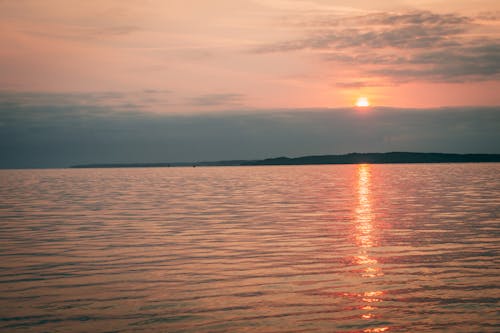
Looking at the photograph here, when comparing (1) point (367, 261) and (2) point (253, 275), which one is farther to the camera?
(1) point (367, 261)

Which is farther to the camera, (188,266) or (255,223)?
(255,223)

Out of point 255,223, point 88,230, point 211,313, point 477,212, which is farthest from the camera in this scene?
point 477,212

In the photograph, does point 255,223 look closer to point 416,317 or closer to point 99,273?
point 99,273

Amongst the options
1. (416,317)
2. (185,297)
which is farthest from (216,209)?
(416,317)

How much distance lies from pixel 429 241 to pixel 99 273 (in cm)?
1425

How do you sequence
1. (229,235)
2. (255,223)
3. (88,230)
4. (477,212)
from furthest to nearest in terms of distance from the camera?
(477,212) → (255,223) → (88,230) → (229,235)

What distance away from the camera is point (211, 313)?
533 inches

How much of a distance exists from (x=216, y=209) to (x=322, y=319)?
1192 inches

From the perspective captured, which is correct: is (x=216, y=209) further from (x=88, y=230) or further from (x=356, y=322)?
(x=356, y=322)

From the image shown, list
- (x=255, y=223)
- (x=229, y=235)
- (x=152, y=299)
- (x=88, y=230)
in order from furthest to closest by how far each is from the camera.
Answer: (x=255, y=223) < (x=88, y=230) < (x=229, y=235) < (x=152, y=299)

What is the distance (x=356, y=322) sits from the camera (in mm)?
12641

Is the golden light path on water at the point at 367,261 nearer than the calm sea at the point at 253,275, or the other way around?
the calm sea at the point at 253,275

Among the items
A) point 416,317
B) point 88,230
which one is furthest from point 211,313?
Answer: point 88,230

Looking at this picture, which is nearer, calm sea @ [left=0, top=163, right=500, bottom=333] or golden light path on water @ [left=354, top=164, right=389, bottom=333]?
calm sea @ [left=0, top=163, right=500, bottom=333]
